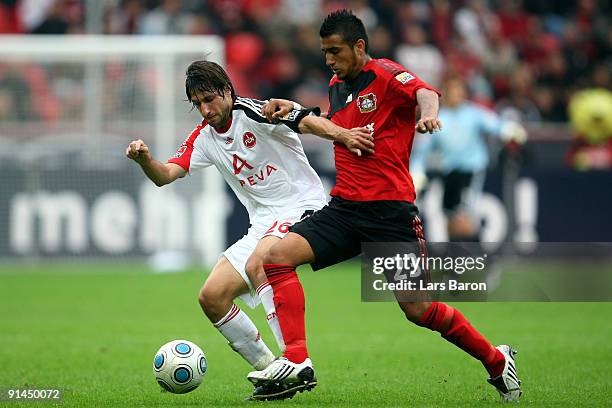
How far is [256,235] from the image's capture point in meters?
7.15

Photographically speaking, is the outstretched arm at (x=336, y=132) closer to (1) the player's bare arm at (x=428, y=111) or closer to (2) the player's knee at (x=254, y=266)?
(1) the player's bare arm at (x=428, y=111)

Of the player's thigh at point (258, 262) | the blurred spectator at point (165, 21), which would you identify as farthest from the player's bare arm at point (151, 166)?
the blurred spectator at point (165, 21)

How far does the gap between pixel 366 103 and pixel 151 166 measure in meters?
1.39

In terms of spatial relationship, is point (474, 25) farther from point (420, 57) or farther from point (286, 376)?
point (286, 376)

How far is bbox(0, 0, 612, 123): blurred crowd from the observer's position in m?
18.1

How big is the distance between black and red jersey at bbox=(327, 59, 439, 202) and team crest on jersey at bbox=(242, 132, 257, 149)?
2.17ft

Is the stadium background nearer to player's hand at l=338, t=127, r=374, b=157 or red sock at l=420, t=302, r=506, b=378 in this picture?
red sock at l=420, t=302, r=506, b=378

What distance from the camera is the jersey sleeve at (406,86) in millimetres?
6352

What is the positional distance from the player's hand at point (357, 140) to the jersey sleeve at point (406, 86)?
29 centimetres

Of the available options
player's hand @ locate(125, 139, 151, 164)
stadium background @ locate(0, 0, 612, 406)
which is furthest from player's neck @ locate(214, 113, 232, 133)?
stadium background @ locate(0, 0, 612, 406)

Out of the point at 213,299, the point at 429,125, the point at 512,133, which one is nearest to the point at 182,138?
the point at 512,133

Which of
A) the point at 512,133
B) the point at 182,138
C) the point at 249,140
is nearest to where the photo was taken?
the point at 249,140

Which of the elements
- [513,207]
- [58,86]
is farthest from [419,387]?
[58,86]

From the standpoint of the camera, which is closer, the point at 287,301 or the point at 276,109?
the point at 287,301
